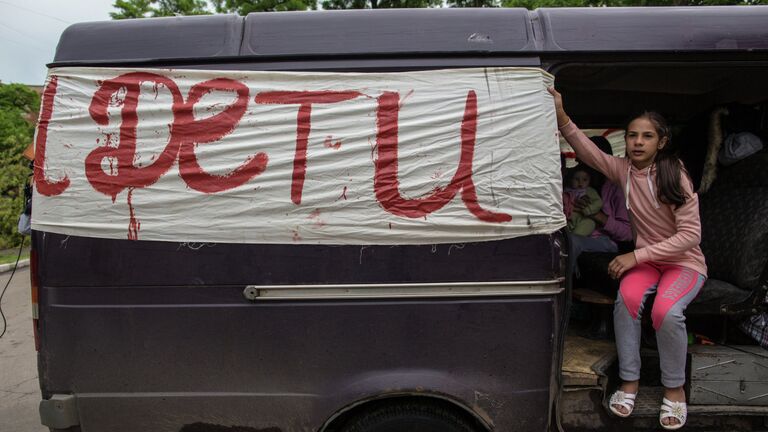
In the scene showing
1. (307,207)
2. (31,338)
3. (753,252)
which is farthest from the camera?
(31,338)

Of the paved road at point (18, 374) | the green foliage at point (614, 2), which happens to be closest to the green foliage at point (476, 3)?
the green foliage at point (614, 2)

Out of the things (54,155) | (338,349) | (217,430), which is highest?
(54,155)

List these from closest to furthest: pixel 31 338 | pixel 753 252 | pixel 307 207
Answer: pixel 307 207 < pixel 753 252 < pixel 31 338

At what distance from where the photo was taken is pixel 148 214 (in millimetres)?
1975

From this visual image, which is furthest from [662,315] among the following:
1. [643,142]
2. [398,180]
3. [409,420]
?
[398,180]

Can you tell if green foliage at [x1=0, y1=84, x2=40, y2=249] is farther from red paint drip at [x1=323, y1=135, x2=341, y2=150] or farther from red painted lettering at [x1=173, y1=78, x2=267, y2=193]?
red paint drip at [x1=323, y1=135, x2=341, y2=150]

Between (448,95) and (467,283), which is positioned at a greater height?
(448,95)

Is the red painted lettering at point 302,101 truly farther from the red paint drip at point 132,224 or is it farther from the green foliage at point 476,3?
the green foliage at point 476,3

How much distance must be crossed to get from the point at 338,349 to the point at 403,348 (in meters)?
0.29

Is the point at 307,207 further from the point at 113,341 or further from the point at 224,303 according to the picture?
the point at 113,341

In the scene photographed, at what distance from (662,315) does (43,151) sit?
300cm

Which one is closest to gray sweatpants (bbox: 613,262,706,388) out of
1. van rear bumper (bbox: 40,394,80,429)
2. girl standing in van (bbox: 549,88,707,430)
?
girl standing in van (bbox: 549,88,707,430)

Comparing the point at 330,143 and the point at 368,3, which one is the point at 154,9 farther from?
the point at 330,143

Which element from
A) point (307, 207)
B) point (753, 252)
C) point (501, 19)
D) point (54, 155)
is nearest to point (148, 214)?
point (54, 155)
